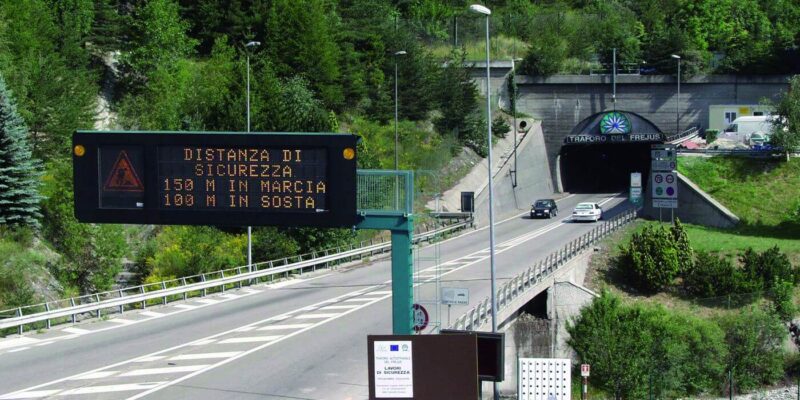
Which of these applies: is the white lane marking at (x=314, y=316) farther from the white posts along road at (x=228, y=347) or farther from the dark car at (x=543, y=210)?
the dark car at (x=543, y=210)

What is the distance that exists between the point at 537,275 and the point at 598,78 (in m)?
47.8

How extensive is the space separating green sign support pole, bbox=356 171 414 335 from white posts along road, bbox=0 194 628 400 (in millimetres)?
2161

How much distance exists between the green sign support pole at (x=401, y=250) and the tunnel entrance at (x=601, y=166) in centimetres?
6851

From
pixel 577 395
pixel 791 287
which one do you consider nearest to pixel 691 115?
pixel 791 287

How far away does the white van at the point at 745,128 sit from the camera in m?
77.4

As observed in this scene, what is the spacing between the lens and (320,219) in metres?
24.2

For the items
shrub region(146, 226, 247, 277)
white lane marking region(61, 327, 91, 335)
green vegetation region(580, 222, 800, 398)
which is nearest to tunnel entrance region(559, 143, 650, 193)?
green vegetation region(580, 222, 800, 398)

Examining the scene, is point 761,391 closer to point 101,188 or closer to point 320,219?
point 320,219

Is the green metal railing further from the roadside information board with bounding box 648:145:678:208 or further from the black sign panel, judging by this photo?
the roadside information board with bounding box 648:145:678:208

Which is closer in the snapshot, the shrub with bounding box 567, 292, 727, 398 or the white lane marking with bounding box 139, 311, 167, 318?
the shrub with bounding box 567, 292, 727, 398

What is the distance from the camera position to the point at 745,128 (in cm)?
7900

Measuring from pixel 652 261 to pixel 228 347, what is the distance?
2909cm

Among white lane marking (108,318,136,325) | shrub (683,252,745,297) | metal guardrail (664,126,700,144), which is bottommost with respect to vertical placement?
shrub (683,252,745,297)

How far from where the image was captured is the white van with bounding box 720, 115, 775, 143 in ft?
254
